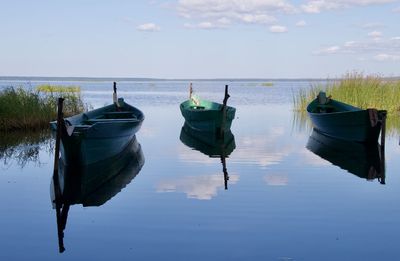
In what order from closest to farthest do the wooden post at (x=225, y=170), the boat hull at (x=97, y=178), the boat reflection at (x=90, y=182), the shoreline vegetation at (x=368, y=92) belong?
the boat reflection at (x=90, y=182) < the boat hull at (x=97, y=178) < the wooden post at (x=225, y=170) < the shoreline vegetation at (x=368, y=92)

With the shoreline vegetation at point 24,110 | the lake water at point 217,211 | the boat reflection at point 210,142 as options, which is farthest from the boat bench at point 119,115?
the shoreline vegetation at point 24,110

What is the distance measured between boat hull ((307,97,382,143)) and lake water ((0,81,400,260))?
6.07 ft

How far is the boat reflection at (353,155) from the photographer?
513 inches

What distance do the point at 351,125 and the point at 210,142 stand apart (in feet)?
14.8

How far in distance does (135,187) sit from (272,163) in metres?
4.26

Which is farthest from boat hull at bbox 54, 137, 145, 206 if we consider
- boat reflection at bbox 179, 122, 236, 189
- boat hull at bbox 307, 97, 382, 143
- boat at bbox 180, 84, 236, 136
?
boat hull at bbox 307, 97, 382, 143

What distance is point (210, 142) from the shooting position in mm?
18891

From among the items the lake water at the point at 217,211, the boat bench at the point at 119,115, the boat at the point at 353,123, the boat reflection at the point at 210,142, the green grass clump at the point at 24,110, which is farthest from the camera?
the green grass clump at the point at 24,110

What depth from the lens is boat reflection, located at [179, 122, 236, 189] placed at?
1594cm

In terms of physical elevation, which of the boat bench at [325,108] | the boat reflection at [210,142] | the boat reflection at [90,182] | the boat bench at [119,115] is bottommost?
the boat reflection at [210,142]

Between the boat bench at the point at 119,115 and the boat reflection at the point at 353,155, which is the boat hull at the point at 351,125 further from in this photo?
the boat bench at the point at 119,115

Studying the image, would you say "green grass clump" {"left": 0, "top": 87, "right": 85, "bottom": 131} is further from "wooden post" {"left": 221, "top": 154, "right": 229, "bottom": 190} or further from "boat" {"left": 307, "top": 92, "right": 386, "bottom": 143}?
"boat" {"left": 307, "top": 92, "right": 386, "bottom": 143}

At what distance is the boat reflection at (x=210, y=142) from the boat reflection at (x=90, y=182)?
220 centimetres

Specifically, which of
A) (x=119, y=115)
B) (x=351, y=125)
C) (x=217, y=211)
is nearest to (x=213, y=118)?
(x=119, y=115)
